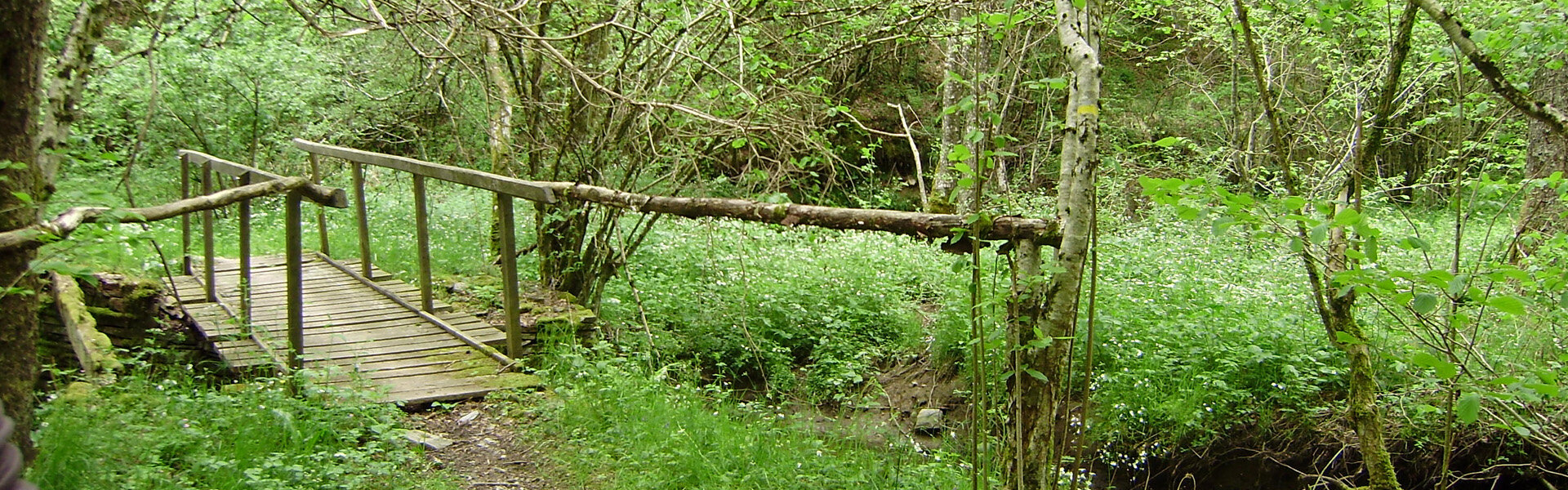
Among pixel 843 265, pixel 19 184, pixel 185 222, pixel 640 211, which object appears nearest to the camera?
pixel 19 184

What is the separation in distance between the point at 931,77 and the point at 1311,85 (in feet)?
20.0

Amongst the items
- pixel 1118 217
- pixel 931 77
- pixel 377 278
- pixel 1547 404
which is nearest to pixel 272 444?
pixel 377 278

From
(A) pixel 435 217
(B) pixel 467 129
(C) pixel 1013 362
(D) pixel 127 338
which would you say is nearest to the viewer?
(C) pixel 1013 362

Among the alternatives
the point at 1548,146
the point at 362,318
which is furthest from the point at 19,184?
the point at 1548,146

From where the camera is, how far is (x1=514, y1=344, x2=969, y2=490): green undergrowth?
14.6 ft

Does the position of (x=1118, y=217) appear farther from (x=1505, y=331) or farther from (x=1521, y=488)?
(x=1521, y=488)

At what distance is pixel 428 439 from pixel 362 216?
127 inches

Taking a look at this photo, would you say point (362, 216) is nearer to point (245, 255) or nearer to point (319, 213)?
point (319, 213)

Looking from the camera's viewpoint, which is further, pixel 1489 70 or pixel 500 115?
pixel 500 115

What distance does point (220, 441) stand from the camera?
13.7ft

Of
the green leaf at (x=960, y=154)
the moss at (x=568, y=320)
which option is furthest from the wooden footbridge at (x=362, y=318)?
the green leaf at (x=960, y=154)

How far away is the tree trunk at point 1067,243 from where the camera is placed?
3227 millimetres

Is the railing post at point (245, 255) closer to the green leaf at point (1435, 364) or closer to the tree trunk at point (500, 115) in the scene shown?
the tree trunk at point (500, 115)

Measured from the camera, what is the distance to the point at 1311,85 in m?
15.6
